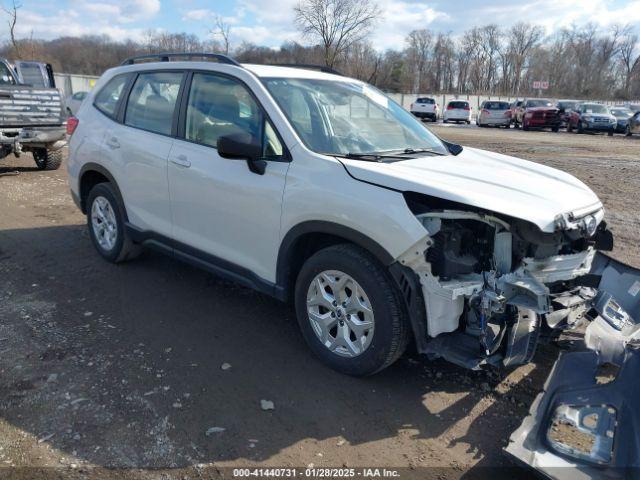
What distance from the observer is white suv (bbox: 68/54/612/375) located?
2.96m

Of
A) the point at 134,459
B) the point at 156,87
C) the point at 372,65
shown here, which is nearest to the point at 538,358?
the point at 134,459

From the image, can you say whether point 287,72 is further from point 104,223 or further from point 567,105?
point 567,105

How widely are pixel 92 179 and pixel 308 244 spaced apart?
121 inches

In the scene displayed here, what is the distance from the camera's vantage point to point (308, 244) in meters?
3.58

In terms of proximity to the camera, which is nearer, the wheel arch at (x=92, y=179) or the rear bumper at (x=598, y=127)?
the wheel arch at (x=92, y=179)

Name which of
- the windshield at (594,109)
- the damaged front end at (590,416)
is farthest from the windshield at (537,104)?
the damaged front end at (590,416)

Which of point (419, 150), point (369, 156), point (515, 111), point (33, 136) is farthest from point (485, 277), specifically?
point (515, 111)

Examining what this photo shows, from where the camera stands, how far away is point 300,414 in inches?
122

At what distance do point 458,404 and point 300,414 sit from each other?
97 cm

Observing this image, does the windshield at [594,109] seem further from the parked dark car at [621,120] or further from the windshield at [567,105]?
the windshield at [567,105]

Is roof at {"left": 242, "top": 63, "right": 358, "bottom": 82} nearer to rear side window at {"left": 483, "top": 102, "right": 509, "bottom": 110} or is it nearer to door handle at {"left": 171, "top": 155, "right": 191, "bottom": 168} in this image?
door handle at {"left": 171, "top": 155, "right": 191, "bottom": 168}

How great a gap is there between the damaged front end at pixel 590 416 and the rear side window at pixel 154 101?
11.2 feet

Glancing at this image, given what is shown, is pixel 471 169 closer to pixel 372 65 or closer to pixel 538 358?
pixel 538 358

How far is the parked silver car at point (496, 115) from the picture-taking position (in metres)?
31.7
